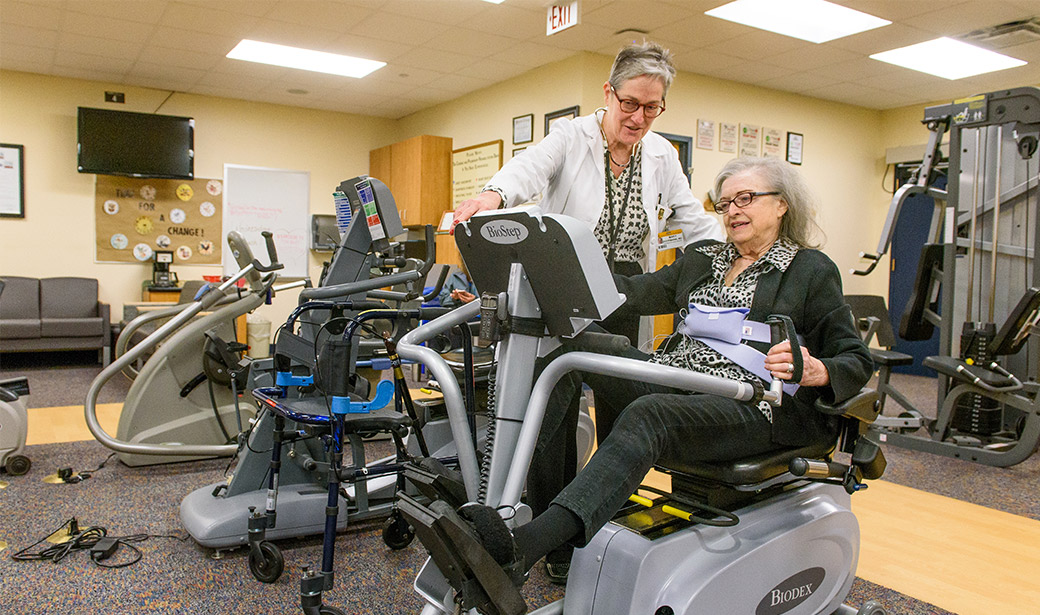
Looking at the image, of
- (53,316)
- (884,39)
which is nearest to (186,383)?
(53,316)

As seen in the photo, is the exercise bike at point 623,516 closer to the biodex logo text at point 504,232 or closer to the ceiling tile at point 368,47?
the biodex logo text at point 504,232

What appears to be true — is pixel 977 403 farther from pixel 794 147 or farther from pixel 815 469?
pixel 794 147

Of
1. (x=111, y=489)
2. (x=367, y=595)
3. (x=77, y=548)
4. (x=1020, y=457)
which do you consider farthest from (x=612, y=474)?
(x=1020, y=457)

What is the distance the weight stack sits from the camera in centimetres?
391

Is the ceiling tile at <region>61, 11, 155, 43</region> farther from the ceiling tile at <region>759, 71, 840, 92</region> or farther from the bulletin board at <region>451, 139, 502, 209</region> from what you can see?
the ceiling tile at <region>759, 71, 840, 92</region>

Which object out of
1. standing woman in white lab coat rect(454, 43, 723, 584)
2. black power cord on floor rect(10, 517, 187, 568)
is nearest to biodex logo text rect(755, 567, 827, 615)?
standing woman in white lab coat rect(454, 43, 723, 584)

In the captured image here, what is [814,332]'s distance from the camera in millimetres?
1821

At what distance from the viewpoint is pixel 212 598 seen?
214 centimetres

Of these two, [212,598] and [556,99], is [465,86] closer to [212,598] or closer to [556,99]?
[556,99]

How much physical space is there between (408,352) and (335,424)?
1.78ft

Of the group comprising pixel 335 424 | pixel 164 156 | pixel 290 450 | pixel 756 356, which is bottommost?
pixel 290 450

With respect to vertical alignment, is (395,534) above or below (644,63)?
below

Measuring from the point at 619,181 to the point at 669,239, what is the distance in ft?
0.81

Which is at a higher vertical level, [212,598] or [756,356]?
[756,356]
